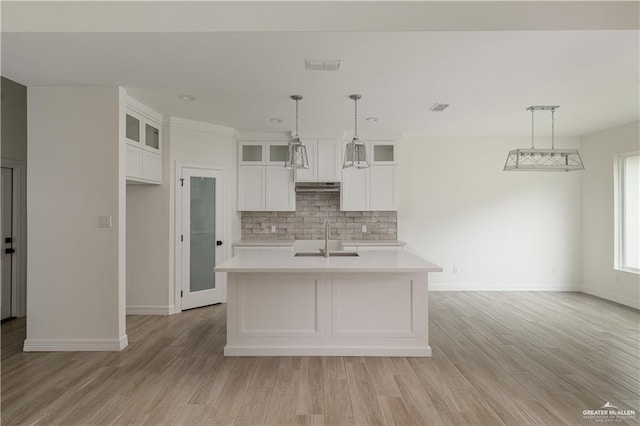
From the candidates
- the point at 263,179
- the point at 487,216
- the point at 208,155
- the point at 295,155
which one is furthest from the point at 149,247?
the point at 487,216

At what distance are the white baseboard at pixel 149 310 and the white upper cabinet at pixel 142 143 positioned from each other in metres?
1.62

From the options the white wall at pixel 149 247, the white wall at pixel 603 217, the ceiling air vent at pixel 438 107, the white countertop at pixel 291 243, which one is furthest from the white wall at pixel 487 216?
the white wall at pixel 149 247

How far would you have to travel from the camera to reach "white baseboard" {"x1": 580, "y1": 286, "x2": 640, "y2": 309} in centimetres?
518

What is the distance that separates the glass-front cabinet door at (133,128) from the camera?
3.98 meters

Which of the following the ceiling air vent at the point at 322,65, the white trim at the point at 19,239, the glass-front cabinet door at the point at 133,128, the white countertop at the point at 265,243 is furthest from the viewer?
the white countertop at the point at 265,243

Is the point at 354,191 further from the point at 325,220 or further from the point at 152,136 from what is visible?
the point at 152,136

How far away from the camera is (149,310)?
15.8ft

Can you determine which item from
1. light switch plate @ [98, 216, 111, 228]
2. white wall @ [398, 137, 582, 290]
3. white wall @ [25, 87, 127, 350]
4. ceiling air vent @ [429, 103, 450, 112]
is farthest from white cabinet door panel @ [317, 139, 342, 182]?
light switch plate @ [98, 216, 111, 228]

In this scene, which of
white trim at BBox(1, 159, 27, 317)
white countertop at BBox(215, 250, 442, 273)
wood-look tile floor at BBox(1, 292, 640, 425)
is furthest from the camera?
white trim at BBox(1, 159, 27, 317)

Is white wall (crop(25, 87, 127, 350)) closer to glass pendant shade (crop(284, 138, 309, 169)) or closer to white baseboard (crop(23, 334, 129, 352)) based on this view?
white baseboard (crop(23, 334, 129, 352))

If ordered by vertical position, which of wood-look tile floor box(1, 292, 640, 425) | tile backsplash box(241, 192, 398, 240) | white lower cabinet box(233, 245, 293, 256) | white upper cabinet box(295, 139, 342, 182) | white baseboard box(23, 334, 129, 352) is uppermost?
white upper cabinet box(295, 139, 342, 182)

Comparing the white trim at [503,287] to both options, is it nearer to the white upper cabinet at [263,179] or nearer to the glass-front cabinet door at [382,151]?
the glass-front cabinet door at [382,151]

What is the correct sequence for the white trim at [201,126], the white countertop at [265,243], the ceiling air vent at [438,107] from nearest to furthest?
the ceiling air vent at [438,107]
the white trim at [201,126]
the white countertop at [265,243]

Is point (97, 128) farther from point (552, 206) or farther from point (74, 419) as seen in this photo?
point (552, 206)
